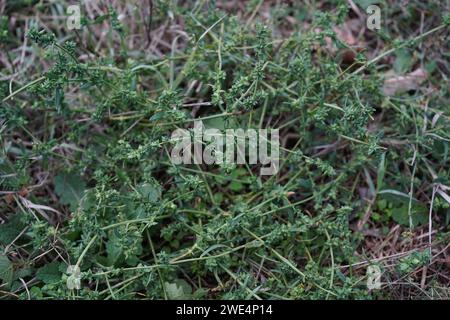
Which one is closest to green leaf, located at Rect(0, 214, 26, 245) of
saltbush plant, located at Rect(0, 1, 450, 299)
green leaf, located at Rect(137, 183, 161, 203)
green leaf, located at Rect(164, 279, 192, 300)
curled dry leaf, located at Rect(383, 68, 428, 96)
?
saltbush plant, located at Rect(0, 1, 450, 299)

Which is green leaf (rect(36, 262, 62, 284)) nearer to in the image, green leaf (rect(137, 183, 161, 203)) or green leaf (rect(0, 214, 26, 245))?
green leaf (rect(0, 214, 26, 245))

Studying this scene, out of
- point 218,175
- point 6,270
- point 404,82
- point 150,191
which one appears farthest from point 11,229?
point 404,82

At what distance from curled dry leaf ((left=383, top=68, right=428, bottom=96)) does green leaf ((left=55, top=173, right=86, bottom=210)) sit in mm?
1499

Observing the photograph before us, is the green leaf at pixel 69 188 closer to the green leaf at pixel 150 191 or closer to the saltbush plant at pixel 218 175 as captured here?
the saltbush plant at pixel 218 175

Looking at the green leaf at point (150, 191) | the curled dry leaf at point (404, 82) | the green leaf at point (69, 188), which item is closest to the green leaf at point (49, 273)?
the green leaf at point (69, 188)

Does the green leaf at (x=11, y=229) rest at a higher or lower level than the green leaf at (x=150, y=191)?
lower

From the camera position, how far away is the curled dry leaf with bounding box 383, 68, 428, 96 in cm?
268

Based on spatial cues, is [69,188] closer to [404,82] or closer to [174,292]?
[174,292]

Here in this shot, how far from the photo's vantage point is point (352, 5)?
9.05ft

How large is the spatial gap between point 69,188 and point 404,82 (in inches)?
65.3

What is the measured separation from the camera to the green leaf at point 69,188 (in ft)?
7.96

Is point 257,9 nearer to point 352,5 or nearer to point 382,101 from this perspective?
point 352,5

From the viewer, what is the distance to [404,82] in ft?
8.85

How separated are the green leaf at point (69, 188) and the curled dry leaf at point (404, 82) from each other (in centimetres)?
→ 150
